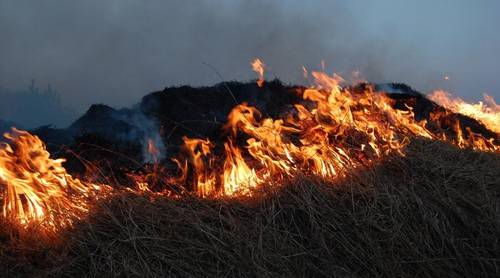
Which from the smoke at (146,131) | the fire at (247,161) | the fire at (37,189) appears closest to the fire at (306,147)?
the fire at (247,161)

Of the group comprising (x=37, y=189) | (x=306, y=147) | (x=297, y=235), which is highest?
(x=306, y=147)

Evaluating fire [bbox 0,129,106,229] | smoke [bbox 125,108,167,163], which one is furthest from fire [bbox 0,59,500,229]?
smoke [bbox 125,108,167,163]

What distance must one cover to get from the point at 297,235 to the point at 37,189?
2.10 meters

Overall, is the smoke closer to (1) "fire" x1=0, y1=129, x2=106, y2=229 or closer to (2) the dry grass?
(1) "fire" x1=0, y1=129, x2=106, y2=229

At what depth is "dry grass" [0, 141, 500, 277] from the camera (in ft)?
9.41

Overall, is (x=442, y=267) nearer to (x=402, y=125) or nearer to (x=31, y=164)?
(x=402, y=125)

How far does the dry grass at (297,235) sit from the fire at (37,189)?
21cm

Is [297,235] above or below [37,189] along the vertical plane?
above

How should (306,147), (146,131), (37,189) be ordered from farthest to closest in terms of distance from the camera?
1. (146,131)
2. (306,147)
3. (37,189)

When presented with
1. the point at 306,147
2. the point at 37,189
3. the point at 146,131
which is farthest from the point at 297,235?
the point at 146,131

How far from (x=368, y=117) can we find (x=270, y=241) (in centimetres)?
259

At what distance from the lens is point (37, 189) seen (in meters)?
3.59

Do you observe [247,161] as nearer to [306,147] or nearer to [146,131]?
[306,147]

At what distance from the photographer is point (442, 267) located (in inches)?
115
